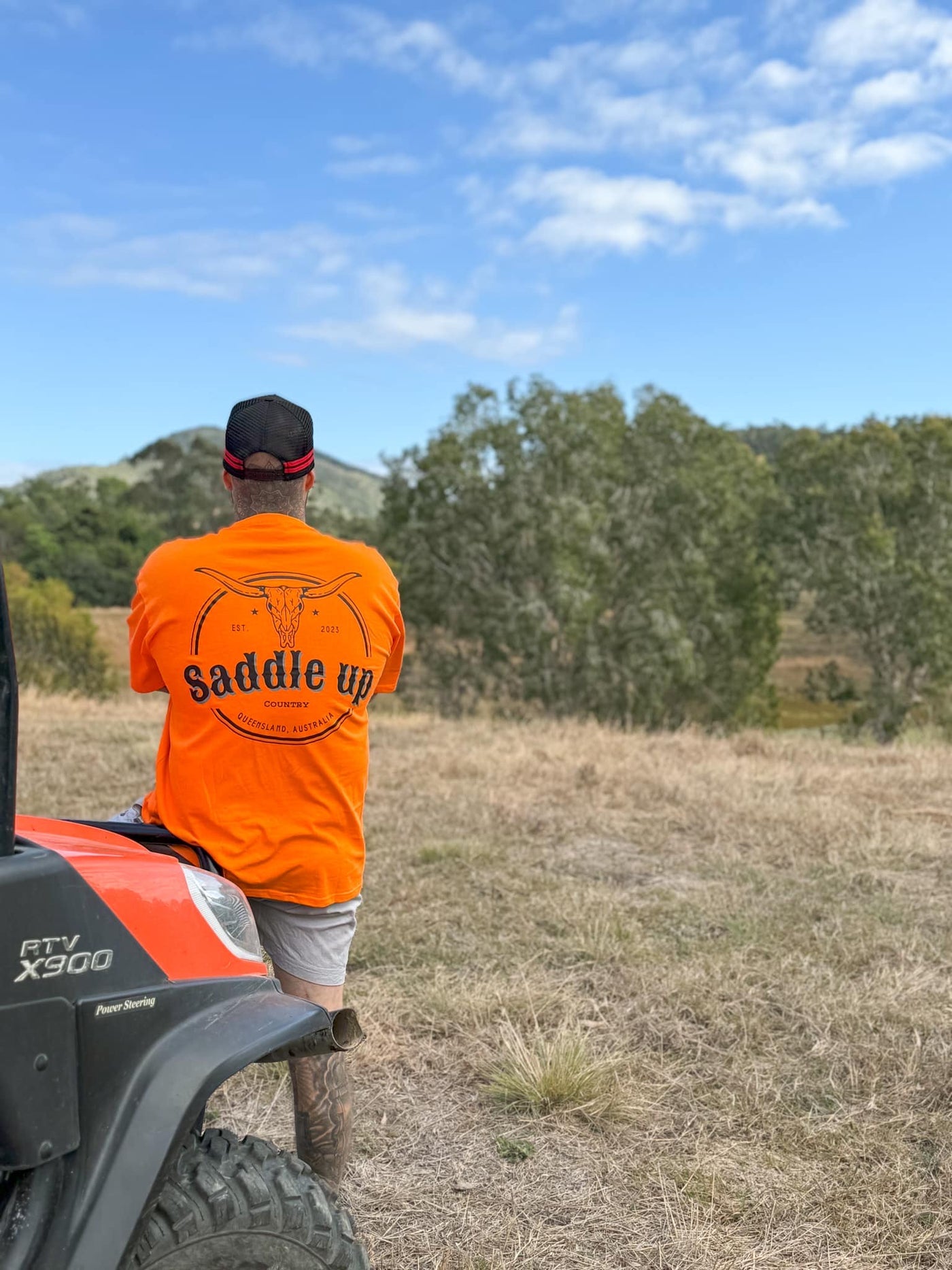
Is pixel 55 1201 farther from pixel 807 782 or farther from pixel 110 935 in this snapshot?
pixel 807 782

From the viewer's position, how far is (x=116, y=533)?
62.7 metres

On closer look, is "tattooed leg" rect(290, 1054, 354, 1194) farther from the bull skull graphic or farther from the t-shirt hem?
the bull skull graphic

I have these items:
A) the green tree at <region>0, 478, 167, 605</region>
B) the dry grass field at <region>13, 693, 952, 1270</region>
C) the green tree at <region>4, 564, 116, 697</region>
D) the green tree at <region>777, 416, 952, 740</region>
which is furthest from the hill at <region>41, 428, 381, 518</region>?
the dry grass field at <region>13, 693, 952, 1270</region>

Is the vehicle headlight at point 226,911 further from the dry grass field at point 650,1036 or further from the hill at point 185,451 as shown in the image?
the hill at point 185,451

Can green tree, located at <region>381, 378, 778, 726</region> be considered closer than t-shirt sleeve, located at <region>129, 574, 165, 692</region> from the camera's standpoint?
No

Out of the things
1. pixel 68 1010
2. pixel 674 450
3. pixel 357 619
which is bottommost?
pixel 68 1010

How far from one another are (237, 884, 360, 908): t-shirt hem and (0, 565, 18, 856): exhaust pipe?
0.80 meters

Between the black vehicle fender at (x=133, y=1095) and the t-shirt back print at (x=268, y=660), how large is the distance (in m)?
0.62

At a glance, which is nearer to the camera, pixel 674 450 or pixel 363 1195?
pixel 363 1195

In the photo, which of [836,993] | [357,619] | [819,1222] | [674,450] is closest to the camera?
[357,619]

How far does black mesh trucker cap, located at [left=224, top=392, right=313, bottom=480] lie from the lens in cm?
234

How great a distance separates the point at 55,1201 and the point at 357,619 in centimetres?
122

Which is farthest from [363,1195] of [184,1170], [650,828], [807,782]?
[807,782]

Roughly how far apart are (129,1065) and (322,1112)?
3.42 ft
